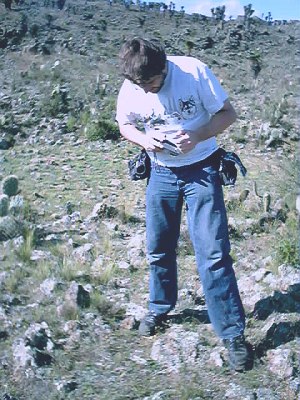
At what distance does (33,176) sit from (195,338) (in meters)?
3.84

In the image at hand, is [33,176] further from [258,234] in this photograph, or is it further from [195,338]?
[195,338]

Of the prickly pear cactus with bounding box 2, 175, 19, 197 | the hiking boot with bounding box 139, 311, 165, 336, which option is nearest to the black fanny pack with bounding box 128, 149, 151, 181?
the hiking boot with bounding box 139, 311, 165, 336

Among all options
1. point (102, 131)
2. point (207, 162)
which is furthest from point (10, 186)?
point (207, 162)

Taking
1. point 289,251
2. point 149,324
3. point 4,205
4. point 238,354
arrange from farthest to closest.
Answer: point 4,205, point 289,251, point 149,324, point 238,354

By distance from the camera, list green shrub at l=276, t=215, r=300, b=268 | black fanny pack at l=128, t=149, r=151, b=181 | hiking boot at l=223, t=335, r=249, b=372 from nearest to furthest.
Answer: hiking boot at l=223, t=335, r=249, b=372 < black fanny pack at l=128, t=149, r=151, b=181 < green shrub at l=276, t=215, r=300, b=268

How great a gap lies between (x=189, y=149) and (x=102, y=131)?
218 inches

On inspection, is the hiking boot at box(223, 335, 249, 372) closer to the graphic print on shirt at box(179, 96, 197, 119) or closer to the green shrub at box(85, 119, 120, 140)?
the graphic print on shirt at box(179, 96, 197, 119)

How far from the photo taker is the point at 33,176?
701 centimetres

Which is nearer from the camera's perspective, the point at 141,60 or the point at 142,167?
the point at 141,60

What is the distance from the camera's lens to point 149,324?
368 centimetres

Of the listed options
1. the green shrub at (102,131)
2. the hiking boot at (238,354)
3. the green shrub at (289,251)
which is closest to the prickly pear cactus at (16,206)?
the green shrub at (289,251)

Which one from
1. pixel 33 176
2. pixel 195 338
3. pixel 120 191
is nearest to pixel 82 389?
pixel 195 338

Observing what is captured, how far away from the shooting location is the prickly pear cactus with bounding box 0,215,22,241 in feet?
16.5

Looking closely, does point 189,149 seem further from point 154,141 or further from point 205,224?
point 205,224
